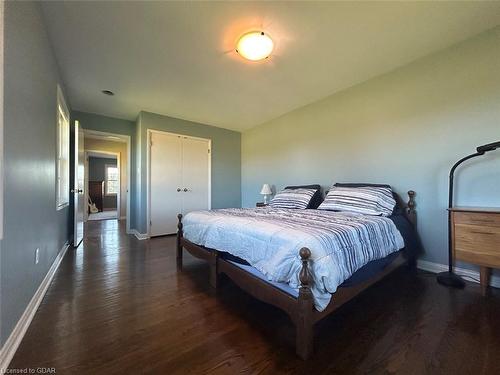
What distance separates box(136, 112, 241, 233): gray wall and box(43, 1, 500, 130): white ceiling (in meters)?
0.78

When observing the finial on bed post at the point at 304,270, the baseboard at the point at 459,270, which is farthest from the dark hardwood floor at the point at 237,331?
the finial on bed post at the point at 304,270

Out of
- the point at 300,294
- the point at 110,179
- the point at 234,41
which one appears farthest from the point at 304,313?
the point at 110,179

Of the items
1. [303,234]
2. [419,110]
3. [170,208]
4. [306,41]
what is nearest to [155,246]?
[170,208]

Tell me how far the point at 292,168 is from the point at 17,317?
3621 mm

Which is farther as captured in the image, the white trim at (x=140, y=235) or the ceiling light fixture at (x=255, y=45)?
the white trim at (x=140, y=235)

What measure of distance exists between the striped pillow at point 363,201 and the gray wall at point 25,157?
2.82 meters

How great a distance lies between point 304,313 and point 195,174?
3867 mm

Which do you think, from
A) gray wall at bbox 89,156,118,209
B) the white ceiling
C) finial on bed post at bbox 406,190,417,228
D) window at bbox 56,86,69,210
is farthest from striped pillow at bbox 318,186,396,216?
gray wall at bbox 89,156,118,209

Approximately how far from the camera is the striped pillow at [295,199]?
3066 millimetres

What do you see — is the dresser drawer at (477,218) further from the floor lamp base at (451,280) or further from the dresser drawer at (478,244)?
the floor lamp base at (451,280)

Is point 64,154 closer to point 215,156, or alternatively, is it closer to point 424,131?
point 215,156

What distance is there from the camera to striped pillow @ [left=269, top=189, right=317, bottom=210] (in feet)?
10.1

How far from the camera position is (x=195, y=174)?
4.59 m

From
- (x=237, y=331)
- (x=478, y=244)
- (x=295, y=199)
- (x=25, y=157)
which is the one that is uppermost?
(x=25, y=157)
